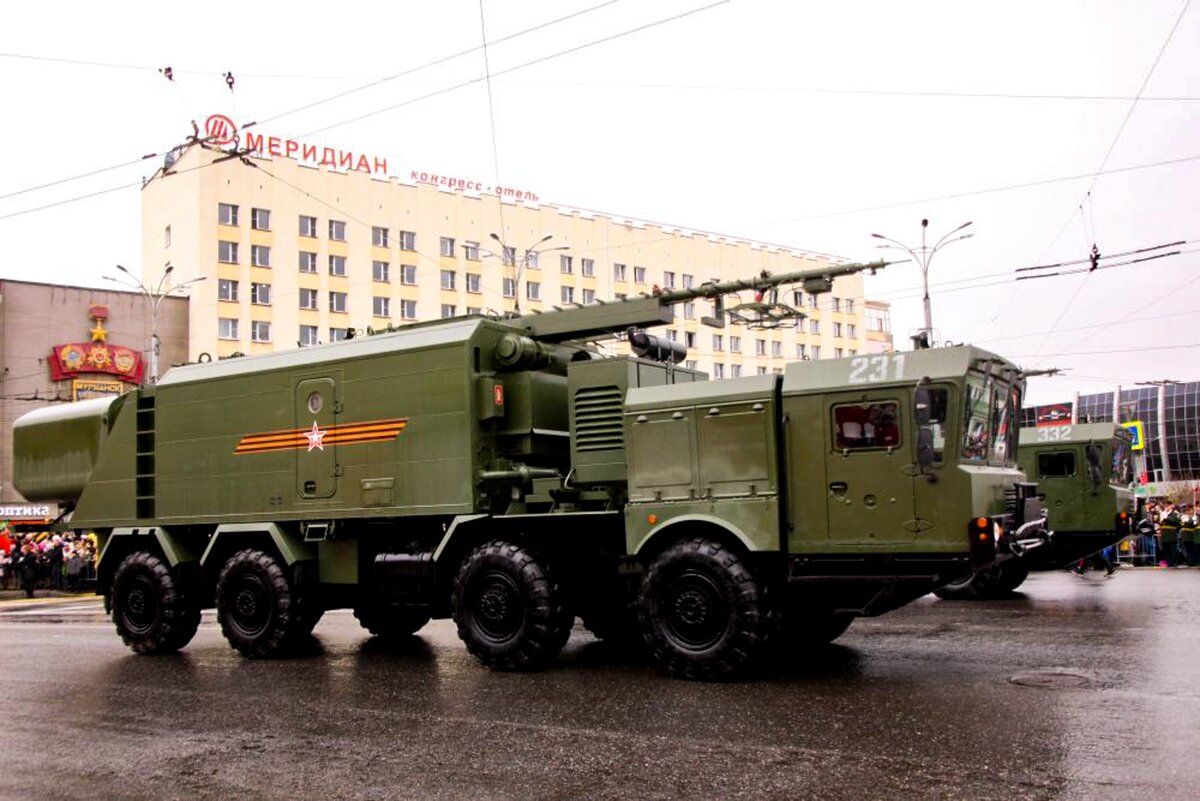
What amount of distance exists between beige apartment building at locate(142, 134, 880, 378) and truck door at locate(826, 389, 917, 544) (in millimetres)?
42300

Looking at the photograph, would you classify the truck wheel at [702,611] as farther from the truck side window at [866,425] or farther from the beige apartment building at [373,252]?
the beige apartment building at [373,252]

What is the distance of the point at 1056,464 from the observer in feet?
60.0

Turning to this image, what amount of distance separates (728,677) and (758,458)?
197 centimetres

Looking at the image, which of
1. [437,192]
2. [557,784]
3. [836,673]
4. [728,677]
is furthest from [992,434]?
[437,192]

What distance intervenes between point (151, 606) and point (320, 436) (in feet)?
10.8

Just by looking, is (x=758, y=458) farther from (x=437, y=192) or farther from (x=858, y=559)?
(x=437, y=192)

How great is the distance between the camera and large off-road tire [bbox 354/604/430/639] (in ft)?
44.4

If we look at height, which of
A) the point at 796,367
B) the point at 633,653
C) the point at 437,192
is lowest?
the point at 633,653

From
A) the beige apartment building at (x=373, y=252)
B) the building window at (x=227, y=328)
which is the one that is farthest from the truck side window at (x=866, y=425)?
the building window at (x=227, y=328)

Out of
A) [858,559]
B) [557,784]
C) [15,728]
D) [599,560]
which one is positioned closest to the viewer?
[557,784]

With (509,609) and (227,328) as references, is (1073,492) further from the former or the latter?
(227,328)

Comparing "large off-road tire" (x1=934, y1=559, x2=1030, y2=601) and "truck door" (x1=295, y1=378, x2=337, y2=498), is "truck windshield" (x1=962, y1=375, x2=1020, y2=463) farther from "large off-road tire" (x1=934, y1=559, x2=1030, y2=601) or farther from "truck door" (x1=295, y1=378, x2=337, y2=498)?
"large off-road tire" (x1=934, y1=559, x2=1030, y2=601)

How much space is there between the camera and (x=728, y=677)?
9.28 meters

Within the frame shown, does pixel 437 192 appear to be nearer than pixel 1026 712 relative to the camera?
No
